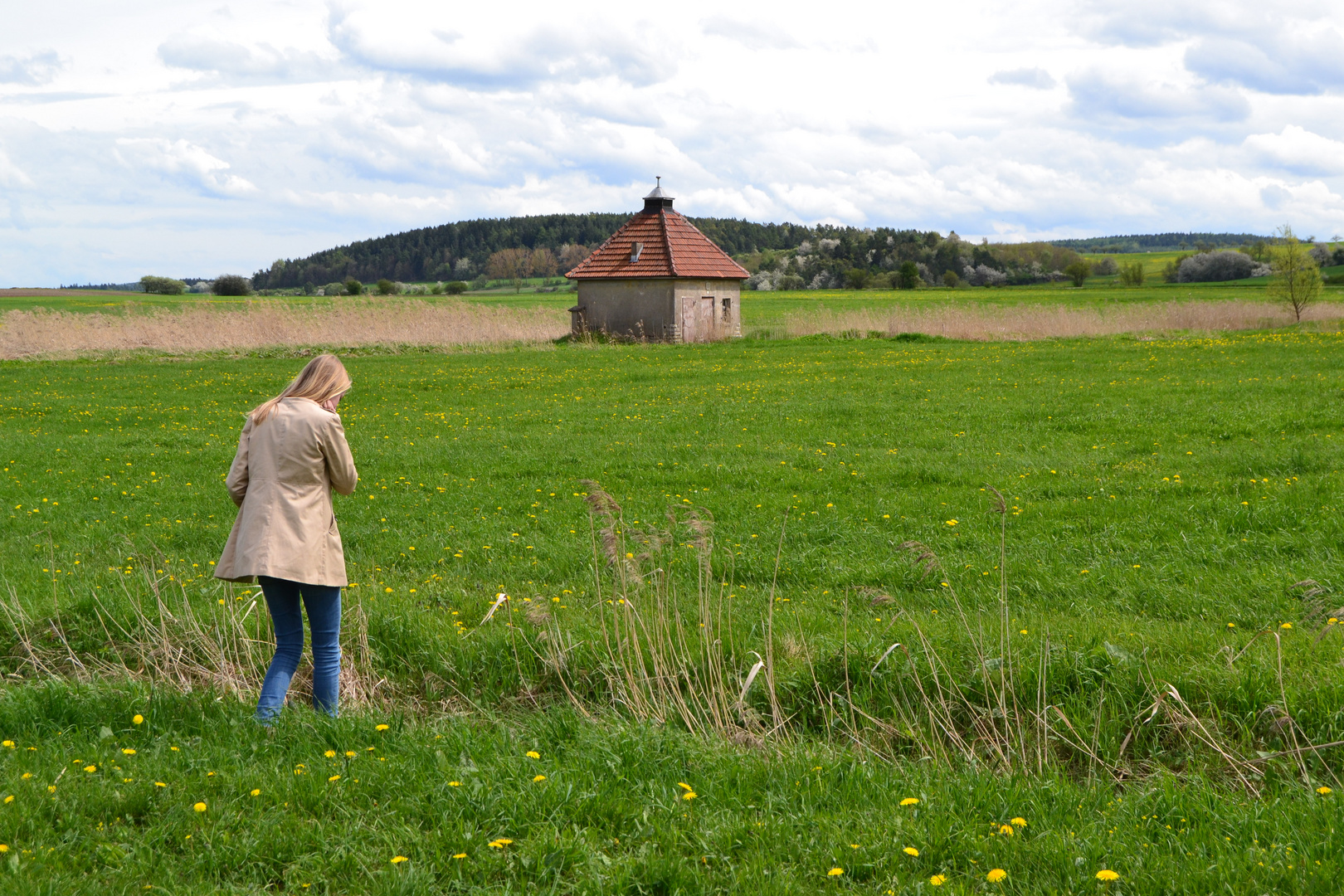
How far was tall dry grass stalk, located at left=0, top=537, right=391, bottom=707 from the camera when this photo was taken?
18.6 ft

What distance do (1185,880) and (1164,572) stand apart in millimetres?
4310

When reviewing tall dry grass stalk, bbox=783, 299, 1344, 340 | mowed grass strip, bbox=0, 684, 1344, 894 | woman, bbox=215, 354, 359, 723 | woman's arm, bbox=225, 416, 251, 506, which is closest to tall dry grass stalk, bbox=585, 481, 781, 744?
mowed grass strip, bbox=0, 684, 1344, 894

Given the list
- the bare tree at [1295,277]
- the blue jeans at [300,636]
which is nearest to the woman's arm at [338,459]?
the blue jeans at [300,636]

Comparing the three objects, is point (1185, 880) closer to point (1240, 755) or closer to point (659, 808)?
point (1240, 755)

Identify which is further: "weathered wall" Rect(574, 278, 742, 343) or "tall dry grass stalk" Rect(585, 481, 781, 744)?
"weathered wall" Rect(574, 278, 742, 343)

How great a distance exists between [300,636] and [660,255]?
1254 inches

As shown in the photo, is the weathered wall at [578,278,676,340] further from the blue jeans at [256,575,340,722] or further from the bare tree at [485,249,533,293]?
the bare tree at [485,249,533,293]

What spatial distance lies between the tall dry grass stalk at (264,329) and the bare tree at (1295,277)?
29.8 meters

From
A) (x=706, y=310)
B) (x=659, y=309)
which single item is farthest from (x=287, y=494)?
(x=706, y=310)

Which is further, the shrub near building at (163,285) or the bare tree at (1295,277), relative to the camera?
the shrub near building at (163,285)

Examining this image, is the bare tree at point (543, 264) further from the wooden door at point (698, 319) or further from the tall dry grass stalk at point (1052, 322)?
the wooden door at point (698, 319)

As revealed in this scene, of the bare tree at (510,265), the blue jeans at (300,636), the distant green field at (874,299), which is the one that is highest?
the bare tree at (510,265)

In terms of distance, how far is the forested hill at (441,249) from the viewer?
376 ft

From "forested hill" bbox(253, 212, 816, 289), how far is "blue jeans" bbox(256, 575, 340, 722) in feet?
354
